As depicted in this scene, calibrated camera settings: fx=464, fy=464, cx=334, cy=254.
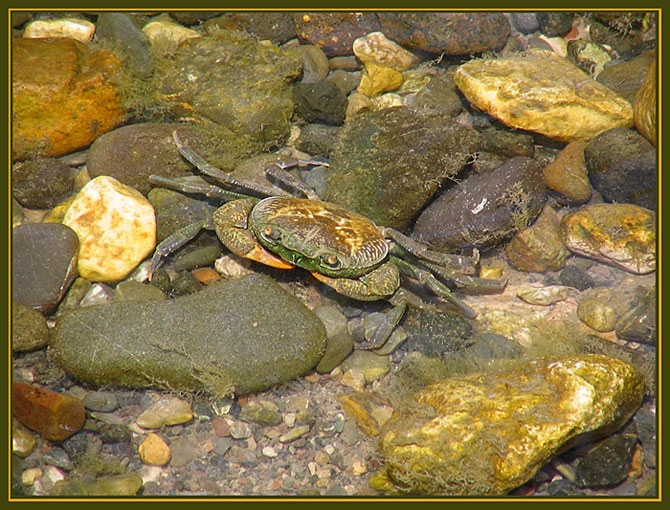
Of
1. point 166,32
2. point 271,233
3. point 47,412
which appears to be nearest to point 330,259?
point 271,233

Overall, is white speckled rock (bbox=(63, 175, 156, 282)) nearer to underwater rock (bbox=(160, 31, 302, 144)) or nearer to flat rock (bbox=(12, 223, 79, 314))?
flat rock (bbox=(12, 223, 79, 314))

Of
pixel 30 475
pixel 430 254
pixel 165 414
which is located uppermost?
pixel 430 254

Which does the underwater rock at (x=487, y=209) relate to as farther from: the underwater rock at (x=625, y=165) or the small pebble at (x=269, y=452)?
the small pebble at (x=269, y=452)

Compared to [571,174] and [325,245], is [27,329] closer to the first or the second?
[325,245]

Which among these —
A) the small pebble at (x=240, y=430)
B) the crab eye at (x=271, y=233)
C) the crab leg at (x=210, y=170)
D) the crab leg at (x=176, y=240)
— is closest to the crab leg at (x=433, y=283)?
the crab eye at (x=271, y=233)

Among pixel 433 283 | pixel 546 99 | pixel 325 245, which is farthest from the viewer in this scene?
pixel 546 99

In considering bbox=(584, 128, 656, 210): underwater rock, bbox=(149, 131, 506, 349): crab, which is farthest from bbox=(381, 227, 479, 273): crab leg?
bbox=(584, 128, 656, 210): underwater rock

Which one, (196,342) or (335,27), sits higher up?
(335,27)
